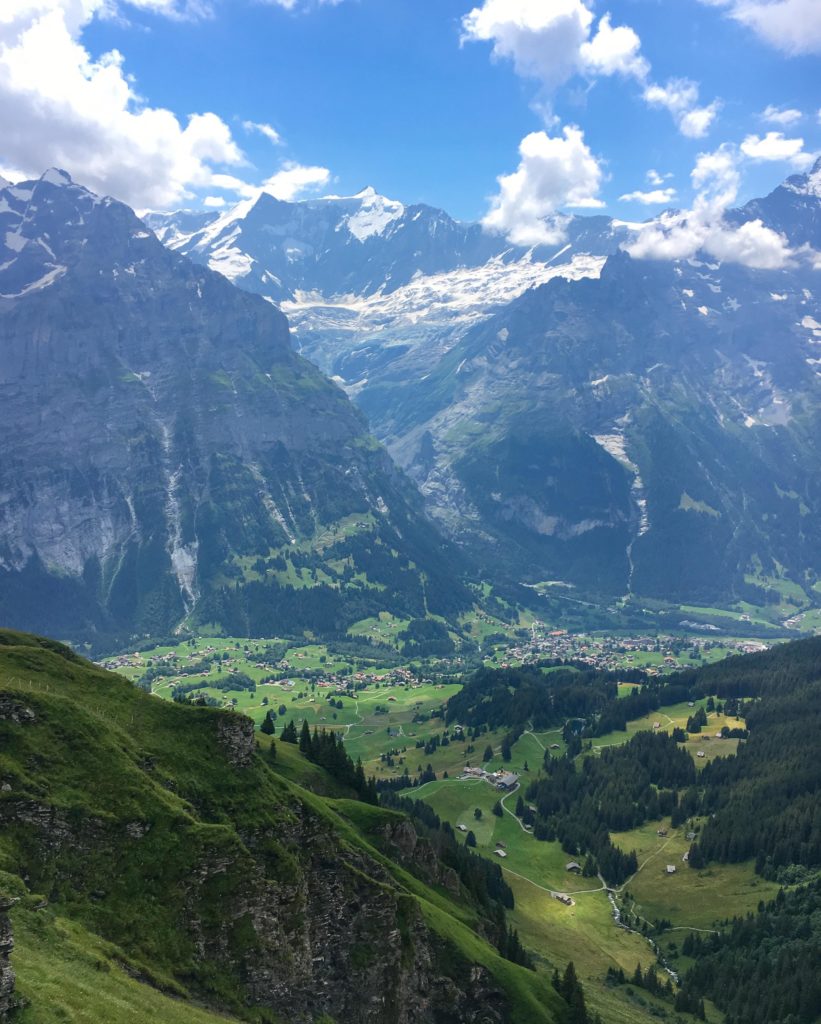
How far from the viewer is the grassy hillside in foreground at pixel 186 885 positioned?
62.4 metres

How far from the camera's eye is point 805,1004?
14062cm

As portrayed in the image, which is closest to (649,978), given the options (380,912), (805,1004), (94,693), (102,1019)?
(805,1004)

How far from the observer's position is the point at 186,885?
235 feet

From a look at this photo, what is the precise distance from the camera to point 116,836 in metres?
70.0

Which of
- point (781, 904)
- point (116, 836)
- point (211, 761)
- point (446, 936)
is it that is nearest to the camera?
point (116, 836)

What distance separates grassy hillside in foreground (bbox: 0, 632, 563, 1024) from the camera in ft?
205

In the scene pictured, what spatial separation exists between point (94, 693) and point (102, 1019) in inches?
1679

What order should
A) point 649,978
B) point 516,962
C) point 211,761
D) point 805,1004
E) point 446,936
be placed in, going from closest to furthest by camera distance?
point 211,761, point 446,936, point 516,962, point 805,1004, point 649,978

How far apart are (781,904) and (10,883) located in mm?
177379

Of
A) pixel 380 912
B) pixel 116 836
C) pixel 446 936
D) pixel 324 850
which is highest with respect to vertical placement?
pixel 116 836

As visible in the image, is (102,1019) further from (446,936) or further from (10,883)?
(446,936)

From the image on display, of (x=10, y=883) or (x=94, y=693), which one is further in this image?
(x=94, y=693)

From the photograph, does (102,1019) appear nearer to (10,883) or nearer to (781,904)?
(10,883)

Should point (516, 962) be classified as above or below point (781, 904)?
above
